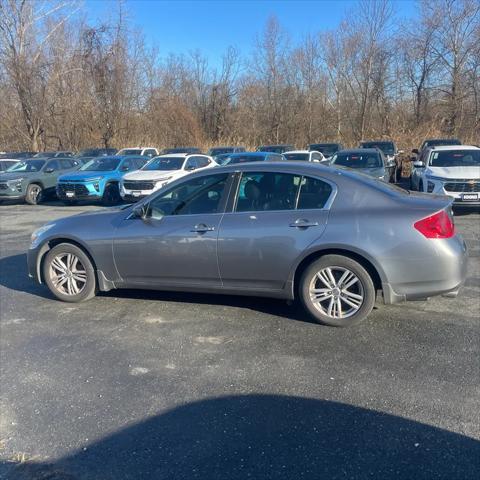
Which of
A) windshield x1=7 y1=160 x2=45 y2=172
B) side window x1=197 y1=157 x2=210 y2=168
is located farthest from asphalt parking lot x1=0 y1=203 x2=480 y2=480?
windshield x1=7 y1=160 x2=45 y2=172

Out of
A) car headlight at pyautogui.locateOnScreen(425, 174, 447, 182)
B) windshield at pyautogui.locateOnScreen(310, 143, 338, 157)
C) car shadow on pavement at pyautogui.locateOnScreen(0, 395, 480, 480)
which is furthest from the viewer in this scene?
windshield at pyautogui.locateOnScreen(310, 143, 338, 157)

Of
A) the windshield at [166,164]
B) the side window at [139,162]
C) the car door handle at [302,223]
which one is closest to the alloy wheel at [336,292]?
the car door handle at [302,223]

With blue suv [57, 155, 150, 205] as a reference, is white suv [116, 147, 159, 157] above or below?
above

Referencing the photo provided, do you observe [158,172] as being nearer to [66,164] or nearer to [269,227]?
[66,164]

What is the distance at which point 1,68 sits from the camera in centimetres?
3456

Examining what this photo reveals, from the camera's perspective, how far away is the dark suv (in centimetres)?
1641

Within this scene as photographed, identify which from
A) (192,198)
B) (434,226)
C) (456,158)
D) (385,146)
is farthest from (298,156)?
(434,226)

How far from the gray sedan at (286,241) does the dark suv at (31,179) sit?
12706 millimetres

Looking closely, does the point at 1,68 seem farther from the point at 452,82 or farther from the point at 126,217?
the point at 126,217

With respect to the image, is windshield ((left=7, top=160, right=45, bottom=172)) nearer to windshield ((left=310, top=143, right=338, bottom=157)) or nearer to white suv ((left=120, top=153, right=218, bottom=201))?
white suv ((left=120, top=153, right=218, bottom=201))

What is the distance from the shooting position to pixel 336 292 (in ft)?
14.8

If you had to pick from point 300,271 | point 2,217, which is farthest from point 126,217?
point 2,217

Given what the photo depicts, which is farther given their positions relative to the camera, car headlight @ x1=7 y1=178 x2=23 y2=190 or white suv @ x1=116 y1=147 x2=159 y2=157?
white suv @ x1=116 y1=147 x2=159 y2=157

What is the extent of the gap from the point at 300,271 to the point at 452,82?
111 feet
